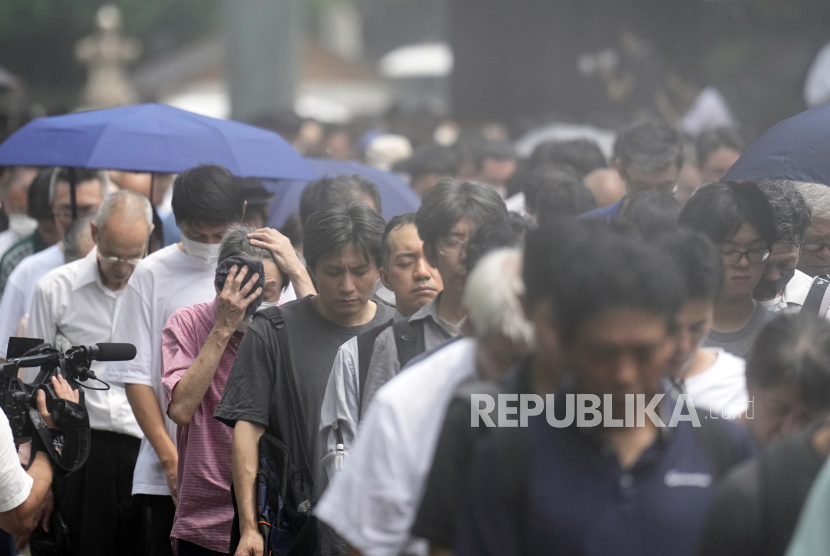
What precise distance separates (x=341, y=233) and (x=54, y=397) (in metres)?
1.17

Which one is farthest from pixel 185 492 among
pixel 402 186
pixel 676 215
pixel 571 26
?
pixel 571 26

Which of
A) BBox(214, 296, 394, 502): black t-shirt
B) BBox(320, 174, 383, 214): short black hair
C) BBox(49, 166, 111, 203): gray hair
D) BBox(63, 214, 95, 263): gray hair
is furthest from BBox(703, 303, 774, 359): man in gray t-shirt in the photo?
BBox(49, 166, 111, 203): gray hair

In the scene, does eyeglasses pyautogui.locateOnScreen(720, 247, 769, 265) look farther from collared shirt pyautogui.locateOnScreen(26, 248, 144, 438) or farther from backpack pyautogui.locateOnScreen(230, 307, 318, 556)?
collared shirt pyautogui.locateOnScreen(26, 248, 144, 438)

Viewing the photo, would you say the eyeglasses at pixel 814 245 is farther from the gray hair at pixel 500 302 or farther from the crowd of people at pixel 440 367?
the gray hair at pixel 500 302

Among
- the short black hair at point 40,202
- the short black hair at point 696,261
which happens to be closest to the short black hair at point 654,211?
the short black hair at point 696,261

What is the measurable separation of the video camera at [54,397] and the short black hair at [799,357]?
228 cm

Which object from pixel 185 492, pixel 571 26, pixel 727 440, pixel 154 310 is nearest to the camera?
pixel 727 440

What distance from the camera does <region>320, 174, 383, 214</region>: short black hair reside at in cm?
551

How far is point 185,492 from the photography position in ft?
14.0

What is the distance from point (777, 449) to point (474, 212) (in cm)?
173

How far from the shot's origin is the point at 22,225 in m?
7.60

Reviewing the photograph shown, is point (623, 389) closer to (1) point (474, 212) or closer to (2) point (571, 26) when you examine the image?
(1) point (474, 212)

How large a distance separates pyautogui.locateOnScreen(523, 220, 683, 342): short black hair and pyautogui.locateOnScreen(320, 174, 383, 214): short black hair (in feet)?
10.4


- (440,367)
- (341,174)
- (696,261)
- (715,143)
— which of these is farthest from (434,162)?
(440,367)
